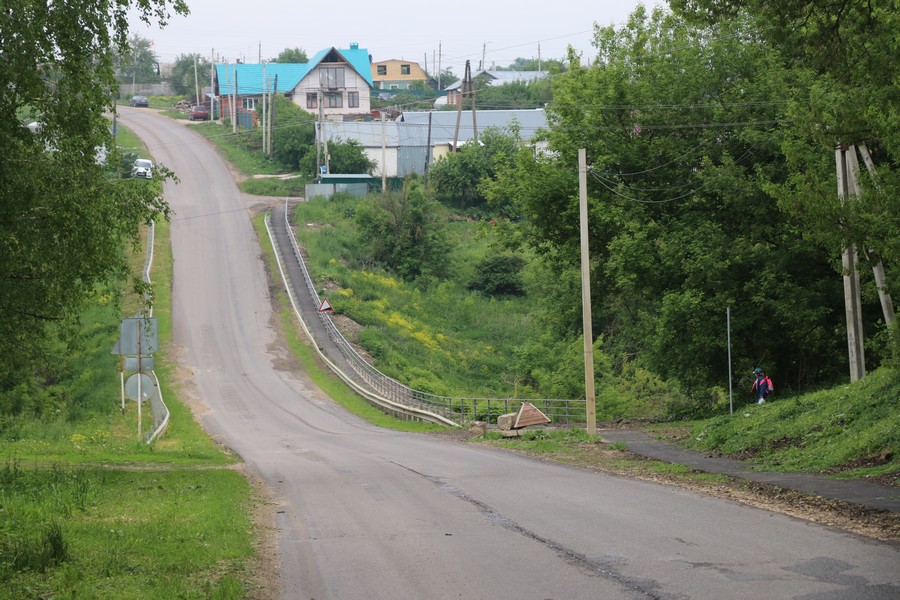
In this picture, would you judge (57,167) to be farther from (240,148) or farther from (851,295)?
(240,148)

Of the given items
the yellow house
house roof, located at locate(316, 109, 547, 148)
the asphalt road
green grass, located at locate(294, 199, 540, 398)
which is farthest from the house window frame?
the asphalt road

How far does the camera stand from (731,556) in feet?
34.3

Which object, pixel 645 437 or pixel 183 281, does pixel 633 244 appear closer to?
pixel 645 437

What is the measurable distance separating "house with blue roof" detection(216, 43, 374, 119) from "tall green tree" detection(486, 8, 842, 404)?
8661 centimetres

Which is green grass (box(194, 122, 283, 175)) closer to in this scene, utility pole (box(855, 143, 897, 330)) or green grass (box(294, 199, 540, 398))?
green grass (box(294, 199, 540, 398))

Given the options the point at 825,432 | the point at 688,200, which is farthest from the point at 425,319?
the point at 825,432

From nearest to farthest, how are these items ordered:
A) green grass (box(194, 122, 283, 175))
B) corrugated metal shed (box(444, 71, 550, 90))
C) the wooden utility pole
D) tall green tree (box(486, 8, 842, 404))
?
the wooden utility pole, tall green tree (box(486, 8, 842, 404)), green grass (box(194, 122, 283, 175)), corrugated metal shed (box(444, 71, 550, 90))

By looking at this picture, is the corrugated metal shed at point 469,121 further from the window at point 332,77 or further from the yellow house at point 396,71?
the yellow house at point 396,71

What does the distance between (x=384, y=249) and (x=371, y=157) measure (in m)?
25.9

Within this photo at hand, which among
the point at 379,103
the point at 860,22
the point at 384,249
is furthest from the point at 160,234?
the point at 379,103

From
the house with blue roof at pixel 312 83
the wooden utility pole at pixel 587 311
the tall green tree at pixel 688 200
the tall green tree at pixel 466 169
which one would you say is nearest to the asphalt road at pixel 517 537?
the wooden utility pole at pixel 587 311

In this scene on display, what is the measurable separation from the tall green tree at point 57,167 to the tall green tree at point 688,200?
58.2ft

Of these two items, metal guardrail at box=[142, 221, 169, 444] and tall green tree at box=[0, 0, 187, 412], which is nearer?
tall green tree at box=[0, 0, 187, 412]

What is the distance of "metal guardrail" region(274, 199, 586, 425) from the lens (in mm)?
36812
